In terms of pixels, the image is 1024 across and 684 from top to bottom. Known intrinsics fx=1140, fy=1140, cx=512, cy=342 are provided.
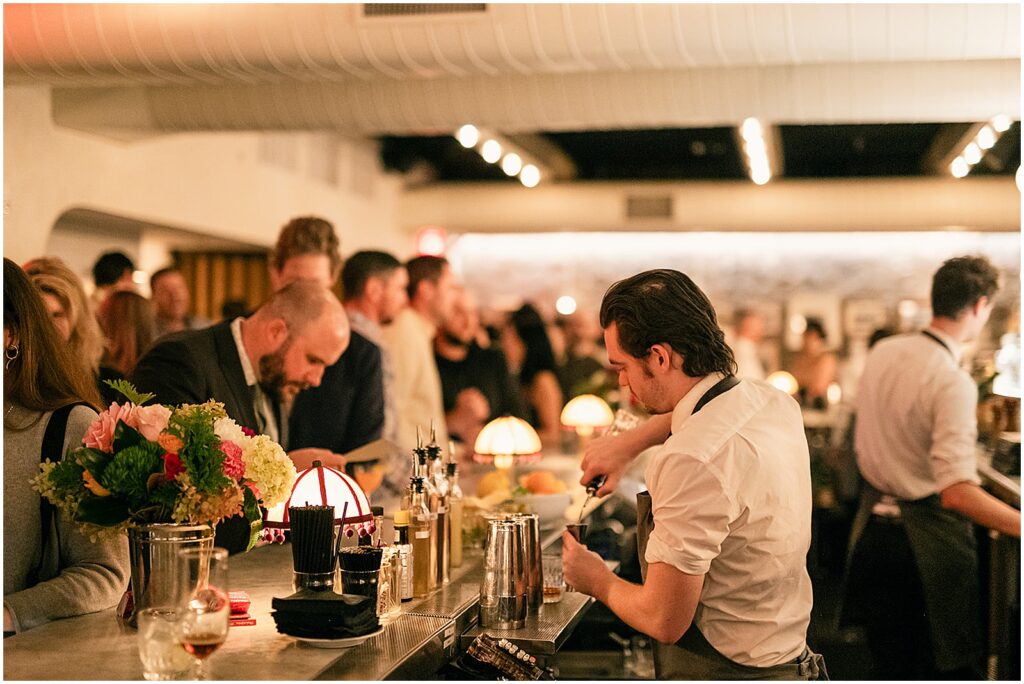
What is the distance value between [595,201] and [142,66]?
25.6 ft

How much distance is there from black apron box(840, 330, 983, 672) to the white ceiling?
1667 mm

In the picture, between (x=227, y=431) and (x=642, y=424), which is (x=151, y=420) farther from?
(x=642, y=424)

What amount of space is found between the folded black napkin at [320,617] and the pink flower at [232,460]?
242 millimetres

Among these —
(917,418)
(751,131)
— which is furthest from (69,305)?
(751,131)

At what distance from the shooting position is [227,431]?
203cm

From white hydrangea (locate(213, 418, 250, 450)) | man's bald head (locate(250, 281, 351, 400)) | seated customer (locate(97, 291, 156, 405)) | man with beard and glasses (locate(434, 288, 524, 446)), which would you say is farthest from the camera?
man with beard and glasses (locate(434, 288, 524, 446))

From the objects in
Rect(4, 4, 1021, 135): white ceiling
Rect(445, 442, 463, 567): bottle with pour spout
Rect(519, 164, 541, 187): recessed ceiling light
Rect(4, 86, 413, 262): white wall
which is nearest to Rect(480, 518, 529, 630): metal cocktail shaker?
Rect(445, 442, 463, 567): bottle with pour spout

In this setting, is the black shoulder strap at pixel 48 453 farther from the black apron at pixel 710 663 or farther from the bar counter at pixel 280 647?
the black apron at pixel 710 663

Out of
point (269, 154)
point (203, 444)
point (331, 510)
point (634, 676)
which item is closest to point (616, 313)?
point (331, 510)

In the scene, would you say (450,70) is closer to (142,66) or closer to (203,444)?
Result: (142,66)

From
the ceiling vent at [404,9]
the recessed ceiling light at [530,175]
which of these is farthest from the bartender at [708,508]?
the recessed ceiling light at [530,175]

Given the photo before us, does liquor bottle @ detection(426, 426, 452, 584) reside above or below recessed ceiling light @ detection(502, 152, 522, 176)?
below

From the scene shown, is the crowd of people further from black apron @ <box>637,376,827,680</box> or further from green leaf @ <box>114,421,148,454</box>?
green leaf @ <box>114,421,148,454</box>

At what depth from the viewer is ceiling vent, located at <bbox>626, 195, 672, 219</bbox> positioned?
11.9 metres
